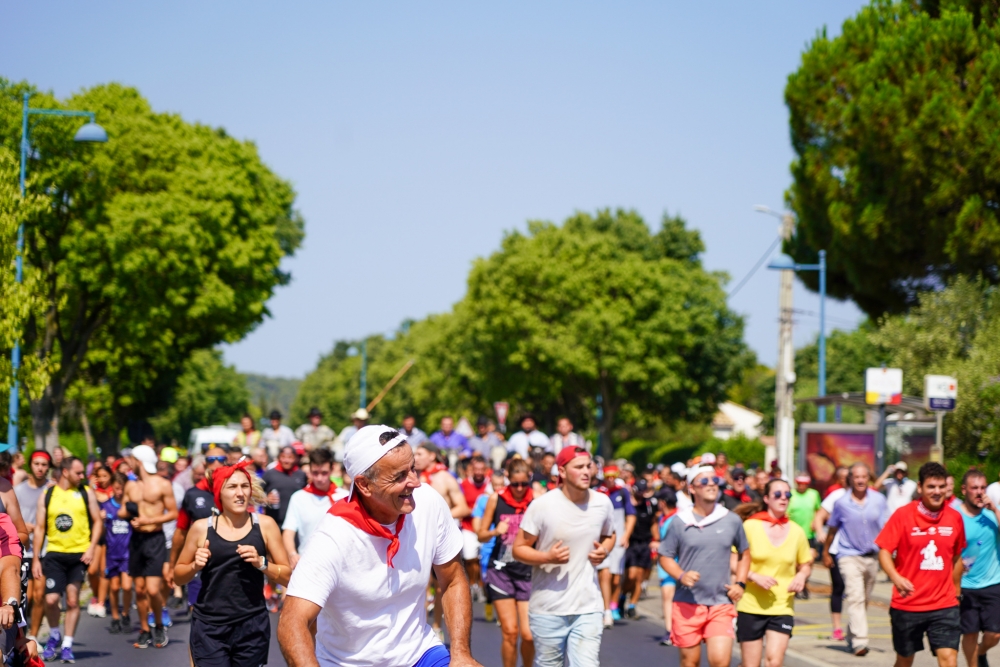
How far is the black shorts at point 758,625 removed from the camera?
8.56 m

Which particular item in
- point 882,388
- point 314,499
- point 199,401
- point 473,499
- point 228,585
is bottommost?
point 228,585

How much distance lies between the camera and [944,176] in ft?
93.1

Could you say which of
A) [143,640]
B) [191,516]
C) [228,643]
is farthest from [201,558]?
[143,640]

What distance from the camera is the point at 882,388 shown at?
19891 millimetres

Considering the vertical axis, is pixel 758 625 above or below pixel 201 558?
below

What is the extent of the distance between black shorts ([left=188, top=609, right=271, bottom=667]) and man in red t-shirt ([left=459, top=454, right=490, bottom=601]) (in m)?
6.55

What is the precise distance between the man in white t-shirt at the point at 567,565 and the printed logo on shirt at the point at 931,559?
84.3 inches

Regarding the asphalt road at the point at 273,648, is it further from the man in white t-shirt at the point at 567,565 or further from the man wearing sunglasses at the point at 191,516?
the man in white t-shirt at the point at 567,565

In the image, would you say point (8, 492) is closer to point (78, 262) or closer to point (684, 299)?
point (78, 262)

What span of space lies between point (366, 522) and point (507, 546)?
20.0 feet

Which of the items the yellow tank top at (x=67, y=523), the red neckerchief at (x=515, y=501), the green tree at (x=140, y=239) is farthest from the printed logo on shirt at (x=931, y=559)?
the green tree at (x=140, y=239)

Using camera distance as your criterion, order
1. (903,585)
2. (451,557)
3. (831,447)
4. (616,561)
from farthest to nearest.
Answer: (831,447) → (616,561) → (903,585) → (451,557)

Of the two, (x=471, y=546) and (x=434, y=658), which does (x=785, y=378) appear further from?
(x=434, y=658)

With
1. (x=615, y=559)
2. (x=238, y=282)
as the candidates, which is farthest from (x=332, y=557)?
(x=238, y=282)
